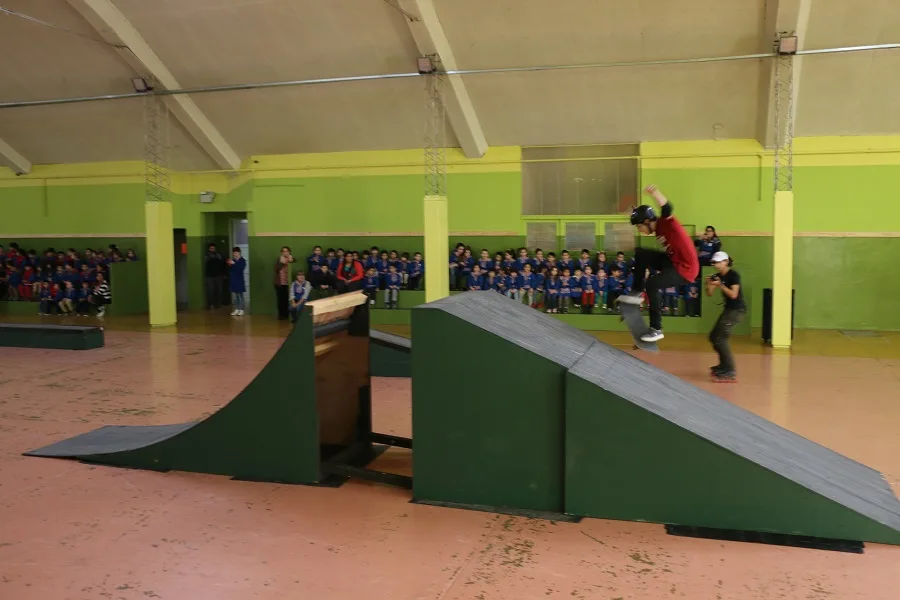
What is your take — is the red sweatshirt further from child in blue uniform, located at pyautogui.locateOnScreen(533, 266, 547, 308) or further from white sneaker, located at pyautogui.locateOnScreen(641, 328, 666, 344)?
child in blue uniform, located at pyautogui.locateOnScreen(533, 266, 547, 308)

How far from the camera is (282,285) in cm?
1733

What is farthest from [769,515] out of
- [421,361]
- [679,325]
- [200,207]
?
[200,207]

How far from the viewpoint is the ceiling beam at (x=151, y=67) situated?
44.0 feet

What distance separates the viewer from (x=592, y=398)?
4539 mm

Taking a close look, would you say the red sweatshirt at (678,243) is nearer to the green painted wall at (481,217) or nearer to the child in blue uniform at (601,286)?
the green painted wall at (481,217)

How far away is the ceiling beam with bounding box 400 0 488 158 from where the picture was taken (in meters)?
12.5

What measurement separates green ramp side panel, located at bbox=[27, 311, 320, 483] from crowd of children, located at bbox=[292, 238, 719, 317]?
31.9ft

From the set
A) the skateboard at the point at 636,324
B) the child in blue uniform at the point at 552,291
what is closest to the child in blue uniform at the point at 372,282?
the child in blue uniform at the point at 552,291

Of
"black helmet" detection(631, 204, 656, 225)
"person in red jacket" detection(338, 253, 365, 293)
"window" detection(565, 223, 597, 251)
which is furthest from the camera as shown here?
"window" detection(565, 223, 597, 251)

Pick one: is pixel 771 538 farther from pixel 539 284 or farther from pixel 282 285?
pixel 282 285

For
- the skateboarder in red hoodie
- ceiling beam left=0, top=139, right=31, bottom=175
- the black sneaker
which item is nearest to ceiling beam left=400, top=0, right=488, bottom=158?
the skateboarder in red hoodie

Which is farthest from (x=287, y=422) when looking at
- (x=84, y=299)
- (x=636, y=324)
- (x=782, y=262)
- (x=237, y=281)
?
(x=84, y=299)

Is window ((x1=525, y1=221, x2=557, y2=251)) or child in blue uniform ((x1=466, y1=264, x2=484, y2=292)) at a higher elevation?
window ((x1=525, y1=221, x2=557, y2=251))

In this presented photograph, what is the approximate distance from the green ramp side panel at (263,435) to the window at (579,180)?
38.5 ft
